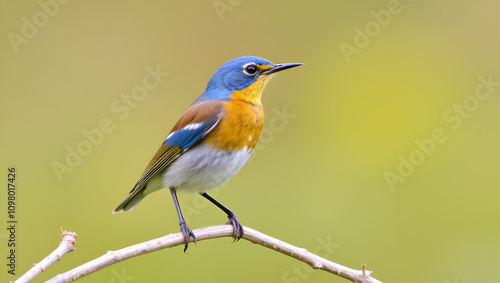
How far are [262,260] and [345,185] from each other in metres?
1.21

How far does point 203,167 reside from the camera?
4.10 meters

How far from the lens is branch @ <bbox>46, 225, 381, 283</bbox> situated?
2.76 metres

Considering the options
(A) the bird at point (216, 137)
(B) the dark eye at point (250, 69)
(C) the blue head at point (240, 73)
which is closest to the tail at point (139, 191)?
(A) the bird at point (216, 137)

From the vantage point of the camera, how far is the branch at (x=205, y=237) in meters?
2.76

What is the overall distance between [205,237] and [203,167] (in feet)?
1.99

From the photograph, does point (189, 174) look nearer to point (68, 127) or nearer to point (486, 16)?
point (68, 127)

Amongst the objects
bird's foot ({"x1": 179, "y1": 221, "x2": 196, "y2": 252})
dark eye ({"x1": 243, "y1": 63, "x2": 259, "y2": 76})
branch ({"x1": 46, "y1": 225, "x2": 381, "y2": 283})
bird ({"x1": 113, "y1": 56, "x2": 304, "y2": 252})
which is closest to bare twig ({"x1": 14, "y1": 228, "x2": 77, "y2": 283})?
branch ({"x1": 46, "y1": 225, "x2": 381, "y2": 283})

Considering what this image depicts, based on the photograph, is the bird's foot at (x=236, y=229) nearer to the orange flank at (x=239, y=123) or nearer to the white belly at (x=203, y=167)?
the white belly at (x=203, y=167)

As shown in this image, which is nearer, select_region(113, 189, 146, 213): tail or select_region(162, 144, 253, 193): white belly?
select_region(162, 144, 253, 193): white belly

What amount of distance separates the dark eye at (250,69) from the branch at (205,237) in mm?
1170

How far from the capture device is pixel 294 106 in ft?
21.7

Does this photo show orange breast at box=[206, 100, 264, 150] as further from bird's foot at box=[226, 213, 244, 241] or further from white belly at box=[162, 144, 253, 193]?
bird's foot at box=[226, 213, 244, 241]

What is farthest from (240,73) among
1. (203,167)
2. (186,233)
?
(186,233)

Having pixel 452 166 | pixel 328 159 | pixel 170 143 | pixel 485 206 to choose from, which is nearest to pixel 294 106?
pixel 328 159
